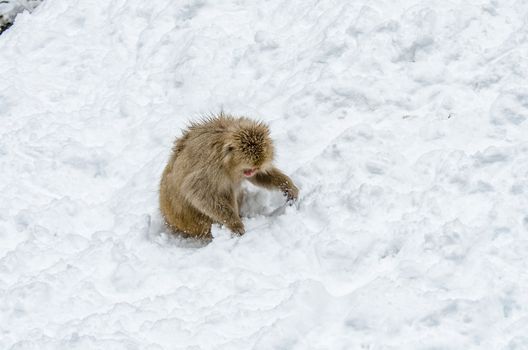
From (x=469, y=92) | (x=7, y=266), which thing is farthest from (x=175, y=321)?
(x=469, y=92)

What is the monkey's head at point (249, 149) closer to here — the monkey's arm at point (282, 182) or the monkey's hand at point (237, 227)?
the monkey's arm at point (282, 182)

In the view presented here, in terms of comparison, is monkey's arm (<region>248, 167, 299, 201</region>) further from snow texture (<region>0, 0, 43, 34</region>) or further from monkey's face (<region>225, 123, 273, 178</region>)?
snow texture (<region>0, 0, 43, 34</region>)

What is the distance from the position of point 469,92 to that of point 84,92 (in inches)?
179

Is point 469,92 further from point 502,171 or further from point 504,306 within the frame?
point 504,306

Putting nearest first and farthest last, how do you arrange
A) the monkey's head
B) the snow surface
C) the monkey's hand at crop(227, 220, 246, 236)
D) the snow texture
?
the snow surface, the monkey's head, the monkey's hand at crop(227, 220, 246, 236), the snow texture

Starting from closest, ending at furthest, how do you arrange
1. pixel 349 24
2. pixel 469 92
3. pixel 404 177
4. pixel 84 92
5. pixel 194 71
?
pixel 404 177 < pixel 469 92 < pixel 349 24 < pixel 194 71 < pixel 84 92

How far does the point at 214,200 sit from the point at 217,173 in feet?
0.82

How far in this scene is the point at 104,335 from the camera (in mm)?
5059

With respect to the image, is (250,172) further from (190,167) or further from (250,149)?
(190,167)

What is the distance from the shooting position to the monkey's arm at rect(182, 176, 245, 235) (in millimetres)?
6195

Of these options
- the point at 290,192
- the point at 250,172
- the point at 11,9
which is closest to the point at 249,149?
the point at 250,172

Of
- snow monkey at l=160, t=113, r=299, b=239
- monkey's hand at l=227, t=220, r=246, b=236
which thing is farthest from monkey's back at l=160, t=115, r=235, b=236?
monkey's hand at l=227, t=220, r=246, b=236

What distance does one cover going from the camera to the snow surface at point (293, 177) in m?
4.81

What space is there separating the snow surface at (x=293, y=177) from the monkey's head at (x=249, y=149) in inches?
19.7
